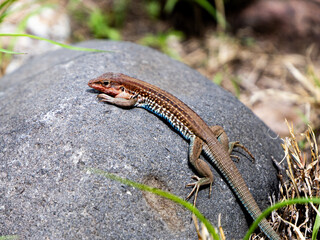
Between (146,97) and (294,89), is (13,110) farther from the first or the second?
(294,89)

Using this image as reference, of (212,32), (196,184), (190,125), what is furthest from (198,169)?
(212,32)

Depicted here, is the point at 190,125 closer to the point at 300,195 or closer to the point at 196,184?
the point at 196,184

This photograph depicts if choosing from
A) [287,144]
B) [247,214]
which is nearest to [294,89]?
[287,144]

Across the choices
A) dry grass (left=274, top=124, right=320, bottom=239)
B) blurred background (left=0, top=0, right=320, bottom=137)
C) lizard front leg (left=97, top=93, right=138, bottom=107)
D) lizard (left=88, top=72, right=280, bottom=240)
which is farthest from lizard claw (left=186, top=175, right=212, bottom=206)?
blurred background (left=0, top=0, right=320, bottom=137)

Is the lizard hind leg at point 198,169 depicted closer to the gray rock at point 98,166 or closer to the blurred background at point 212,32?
the gray rock at point 98,166

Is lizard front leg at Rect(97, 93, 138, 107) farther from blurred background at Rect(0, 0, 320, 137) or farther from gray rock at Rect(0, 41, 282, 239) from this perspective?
blurred background at Rect(0, 0, 320, 137)

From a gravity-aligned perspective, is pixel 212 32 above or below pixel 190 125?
below
